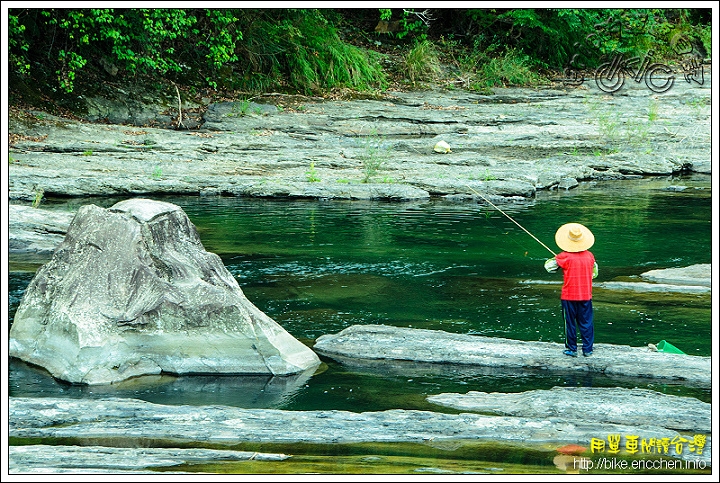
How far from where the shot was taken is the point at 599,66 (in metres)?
25.8

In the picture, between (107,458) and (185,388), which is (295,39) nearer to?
(185,388)

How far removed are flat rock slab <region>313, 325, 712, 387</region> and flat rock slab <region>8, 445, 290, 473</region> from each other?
→ 2.10 m

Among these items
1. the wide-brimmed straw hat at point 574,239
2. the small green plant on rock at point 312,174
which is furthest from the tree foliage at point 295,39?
the wide-brimmed straw hat at point 574,239

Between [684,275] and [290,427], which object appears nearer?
[290,427]

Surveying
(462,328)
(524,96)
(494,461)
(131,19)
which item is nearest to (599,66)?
(524,96)

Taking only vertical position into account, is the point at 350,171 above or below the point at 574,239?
below

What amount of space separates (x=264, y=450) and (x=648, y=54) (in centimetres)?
2363

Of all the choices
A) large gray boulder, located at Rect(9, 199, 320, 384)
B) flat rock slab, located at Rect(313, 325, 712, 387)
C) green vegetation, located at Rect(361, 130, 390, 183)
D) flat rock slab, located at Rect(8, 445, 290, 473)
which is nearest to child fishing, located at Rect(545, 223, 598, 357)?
flat rock slab, located at Rect(313, 325, 712, 387)

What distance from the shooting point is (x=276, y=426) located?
17.2 ft

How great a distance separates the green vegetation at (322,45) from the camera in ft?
56.7

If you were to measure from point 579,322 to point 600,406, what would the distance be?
104 centimetres

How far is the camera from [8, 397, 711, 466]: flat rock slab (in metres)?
5.12

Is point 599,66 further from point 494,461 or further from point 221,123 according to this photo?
point 494,461

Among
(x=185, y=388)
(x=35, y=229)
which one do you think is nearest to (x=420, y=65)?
(x=35, y=229)
